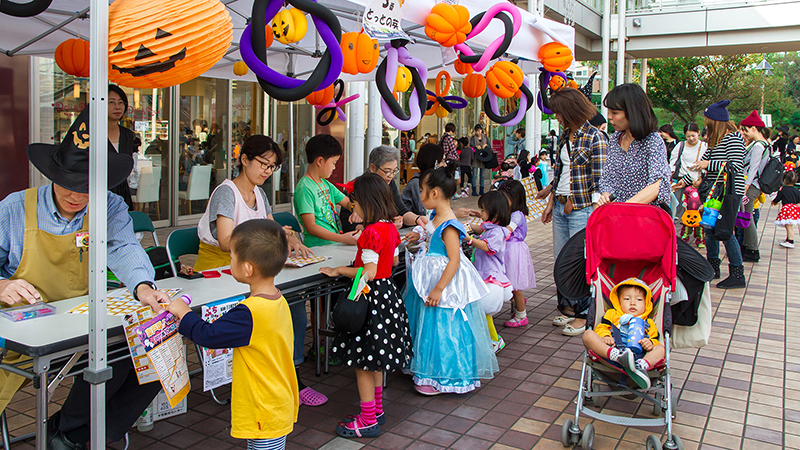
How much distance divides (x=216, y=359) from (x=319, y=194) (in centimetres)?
183

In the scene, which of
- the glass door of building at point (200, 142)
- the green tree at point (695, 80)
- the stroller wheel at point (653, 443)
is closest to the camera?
the stroller wheel at point (653, 443)

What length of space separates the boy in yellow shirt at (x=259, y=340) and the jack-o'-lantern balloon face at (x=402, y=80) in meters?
2.37

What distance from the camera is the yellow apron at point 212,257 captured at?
3.69 m

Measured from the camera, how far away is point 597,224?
346 centimetres

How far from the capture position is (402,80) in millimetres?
4531

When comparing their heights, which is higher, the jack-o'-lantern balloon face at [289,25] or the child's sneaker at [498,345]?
the jack-o'-lantern balloon face at [289,25]

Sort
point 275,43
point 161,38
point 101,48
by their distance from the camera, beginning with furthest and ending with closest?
point 275,43
point 161,38
point 101,48

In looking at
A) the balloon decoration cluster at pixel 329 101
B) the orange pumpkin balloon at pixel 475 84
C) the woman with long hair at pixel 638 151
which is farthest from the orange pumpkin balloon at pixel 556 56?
the balloon decoration cluster at pixel 329 101

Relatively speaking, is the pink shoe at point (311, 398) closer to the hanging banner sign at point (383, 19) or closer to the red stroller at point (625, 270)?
the red stroller at point (625, 270)

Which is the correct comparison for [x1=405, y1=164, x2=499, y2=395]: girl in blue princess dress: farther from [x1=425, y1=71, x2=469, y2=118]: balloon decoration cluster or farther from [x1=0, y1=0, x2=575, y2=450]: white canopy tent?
[x1=425, y1=71, x2=469, y2=118]: balloon decoration cluster

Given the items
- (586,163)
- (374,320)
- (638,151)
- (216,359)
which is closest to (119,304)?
(216,359)

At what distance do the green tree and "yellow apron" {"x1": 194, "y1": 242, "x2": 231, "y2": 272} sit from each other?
36.5m

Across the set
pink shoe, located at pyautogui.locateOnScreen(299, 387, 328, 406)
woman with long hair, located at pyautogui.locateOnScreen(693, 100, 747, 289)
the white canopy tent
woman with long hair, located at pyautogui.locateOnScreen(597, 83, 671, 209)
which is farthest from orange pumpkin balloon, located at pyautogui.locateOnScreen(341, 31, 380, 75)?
woman with long hair, located at pyautogui.locateOnScreen(693, 100, 747, 289)

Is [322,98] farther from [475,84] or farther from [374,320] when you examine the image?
[374,320]
